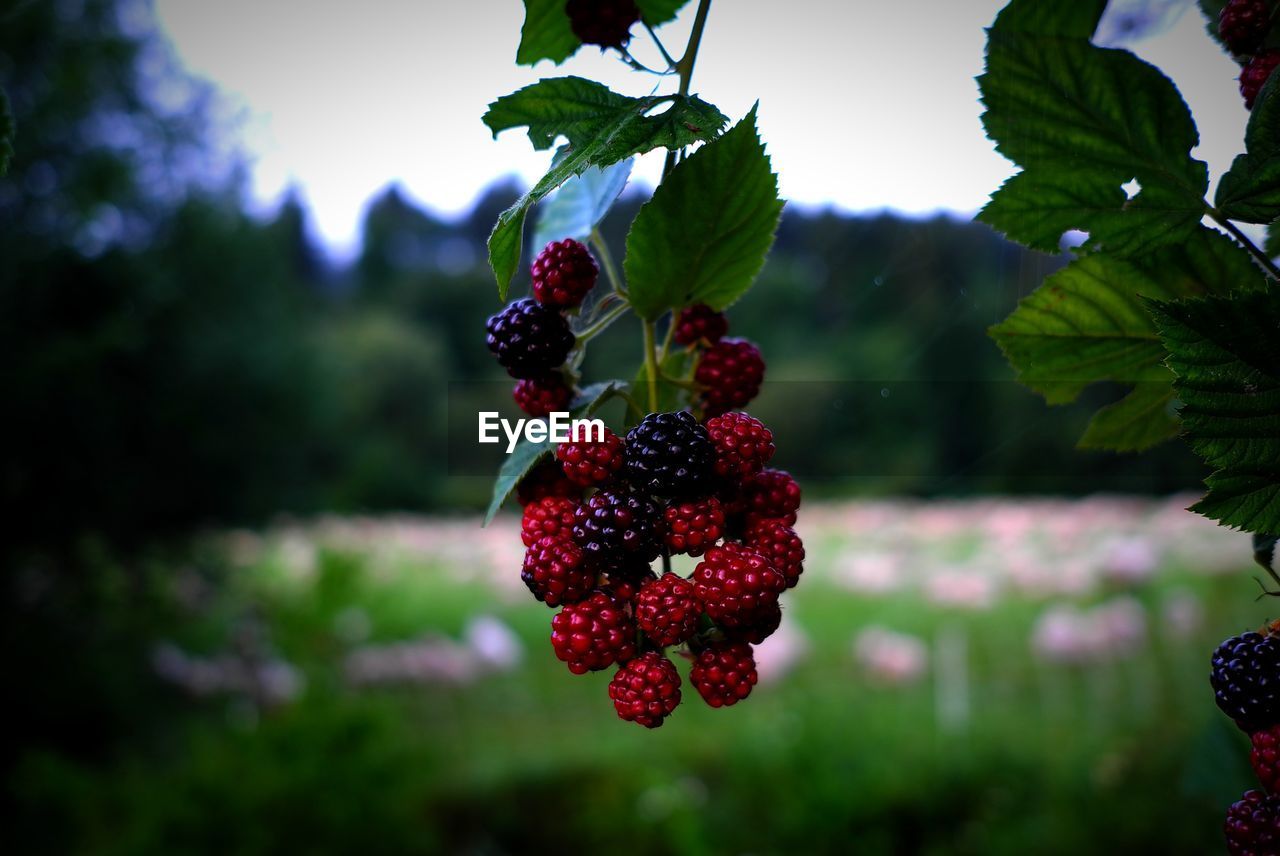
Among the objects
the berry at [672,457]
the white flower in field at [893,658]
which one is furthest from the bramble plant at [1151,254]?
the white flower in field at [893,658]

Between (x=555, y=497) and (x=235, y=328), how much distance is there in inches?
147

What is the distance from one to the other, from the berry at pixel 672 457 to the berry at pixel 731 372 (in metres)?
0.04

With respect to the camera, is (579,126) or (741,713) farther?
(741,713)

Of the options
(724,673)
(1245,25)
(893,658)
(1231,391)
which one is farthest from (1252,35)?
(893,658)

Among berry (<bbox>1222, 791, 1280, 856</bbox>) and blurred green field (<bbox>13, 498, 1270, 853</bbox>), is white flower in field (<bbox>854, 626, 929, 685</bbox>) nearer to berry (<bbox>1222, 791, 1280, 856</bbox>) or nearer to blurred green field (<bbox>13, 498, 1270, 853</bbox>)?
blurred green field (<bbox>13, 498, 1270, 853</bbox>)

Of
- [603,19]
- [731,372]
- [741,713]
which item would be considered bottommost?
[741,713]

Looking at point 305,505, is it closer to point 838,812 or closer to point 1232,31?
point 838,812

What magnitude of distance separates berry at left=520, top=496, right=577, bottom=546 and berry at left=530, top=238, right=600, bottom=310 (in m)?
0.06

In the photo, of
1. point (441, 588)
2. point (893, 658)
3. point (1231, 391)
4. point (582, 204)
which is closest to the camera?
point (1231, 391)

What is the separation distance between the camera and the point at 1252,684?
22 centimetres

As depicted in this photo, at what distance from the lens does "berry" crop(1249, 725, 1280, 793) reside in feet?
0.69

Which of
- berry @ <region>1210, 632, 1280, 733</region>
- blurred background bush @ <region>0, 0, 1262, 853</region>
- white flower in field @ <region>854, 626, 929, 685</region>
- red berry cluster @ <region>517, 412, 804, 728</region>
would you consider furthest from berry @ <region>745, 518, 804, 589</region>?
white flower in field @ <region>854, 626, 929, 685</region>

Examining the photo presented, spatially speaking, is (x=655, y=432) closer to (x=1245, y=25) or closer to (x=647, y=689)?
(x=647, y=689)

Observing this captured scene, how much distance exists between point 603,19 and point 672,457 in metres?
0.14
